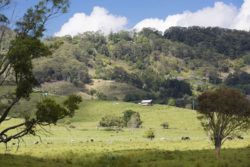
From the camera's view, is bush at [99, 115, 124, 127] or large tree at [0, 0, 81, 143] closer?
large tree at [0, 0, 81, 143]

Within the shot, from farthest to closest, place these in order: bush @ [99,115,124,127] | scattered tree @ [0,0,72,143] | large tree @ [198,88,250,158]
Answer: bush @ [99,115,124,127] → large tree @ [198,88,250,158] → scattered tree @ [0,0,72,143]

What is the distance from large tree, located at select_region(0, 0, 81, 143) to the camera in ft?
79.6

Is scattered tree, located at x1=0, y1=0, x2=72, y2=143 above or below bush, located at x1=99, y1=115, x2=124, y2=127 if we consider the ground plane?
above

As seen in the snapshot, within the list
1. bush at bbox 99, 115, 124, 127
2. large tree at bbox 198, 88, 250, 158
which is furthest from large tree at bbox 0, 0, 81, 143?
bush at bbox 99, 115, 124, 127

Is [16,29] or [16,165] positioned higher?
[16,29]

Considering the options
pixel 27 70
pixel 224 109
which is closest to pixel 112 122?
pixel 224 109

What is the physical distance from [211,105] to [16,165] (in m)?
21.8

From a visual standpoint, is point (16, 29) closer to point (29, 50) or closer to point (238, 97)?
point (29, 50)

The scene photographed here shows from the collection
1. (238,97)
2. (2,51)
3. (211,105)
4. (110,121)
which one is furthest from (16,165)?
(110,121)

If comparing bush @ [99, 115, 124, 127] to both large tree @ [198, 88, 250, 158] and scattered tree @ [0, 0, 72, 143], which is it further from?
scattered tree @ [0, 0, 72, 143]

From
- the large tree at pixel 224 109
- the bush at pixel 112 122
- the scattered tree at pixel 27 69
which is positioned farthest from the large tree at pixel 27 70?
the bush at pixel 112 122

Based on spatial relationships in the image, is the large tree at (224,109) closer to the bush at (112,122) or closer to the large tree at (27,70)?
the large tree at (27,70)

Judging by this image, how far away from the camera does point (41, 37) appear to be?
26.5m

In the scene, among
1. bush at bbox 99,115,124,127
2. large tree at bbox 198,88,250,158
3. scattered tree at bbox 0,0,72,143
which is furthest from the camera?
bush at bbox 99,115,124,127
